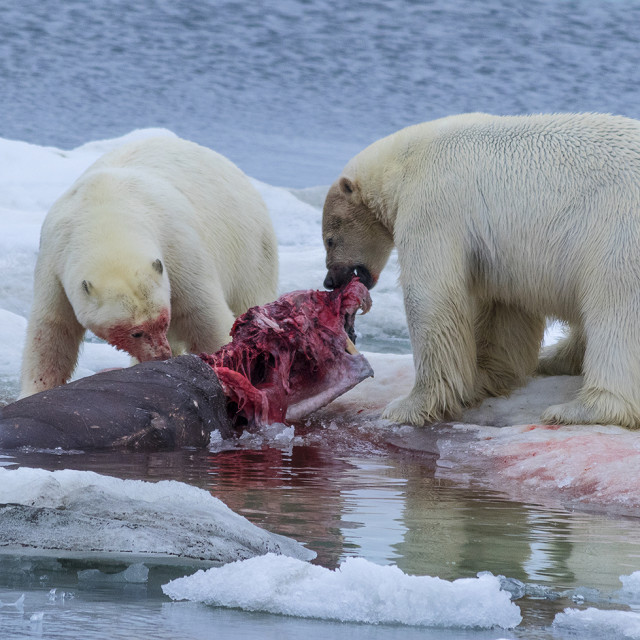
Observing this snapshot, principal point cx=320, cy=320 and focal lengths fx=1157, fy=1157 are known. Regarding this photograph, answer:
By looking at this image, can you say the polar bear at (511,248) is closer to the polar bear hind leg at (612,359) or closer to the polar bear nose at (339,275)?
the polar bear hind leg at (612,359)

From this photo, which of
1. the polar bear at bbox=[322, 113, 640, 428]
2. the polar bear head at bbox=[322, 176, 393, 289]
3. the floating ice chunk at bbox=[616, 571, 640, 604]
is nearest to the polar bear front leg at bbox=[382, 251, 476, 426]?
the polar bear at bbox=[322, 113, 640, 428]

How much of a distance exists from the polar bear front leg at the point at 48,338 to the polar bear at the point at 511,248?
166 cm

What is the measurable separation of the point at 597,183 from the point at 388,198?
116 cm

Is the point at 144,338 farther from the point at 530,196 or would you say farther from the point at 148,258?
the point at 530,196

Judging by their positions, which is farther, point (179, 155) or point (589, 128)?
point (179, 155)

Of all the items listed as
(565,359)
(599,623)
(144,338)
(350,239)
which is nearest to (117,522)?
(599,623)

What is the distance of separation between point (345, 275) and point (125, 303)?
4.59 feet

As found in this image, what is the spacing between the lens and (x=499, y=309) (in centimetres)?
595

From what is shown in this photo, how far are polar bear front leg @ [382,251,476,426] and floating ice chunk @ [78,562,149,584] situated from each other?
2999 millimetres

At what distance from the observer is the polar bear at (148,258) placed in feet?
18.2

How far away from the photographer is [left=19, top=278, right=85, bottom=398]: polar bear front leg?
602cm

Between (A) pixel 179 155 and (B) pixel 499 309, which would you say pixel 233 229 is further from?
(B) pixel 499 309

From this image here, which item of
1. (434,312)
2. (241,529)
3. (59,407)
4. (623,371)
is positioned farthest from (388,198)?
(241,529)

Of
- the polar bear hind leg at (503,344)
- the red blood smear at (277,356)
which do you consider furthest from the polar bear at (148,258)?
the polar bear hind leg at (503,344)
